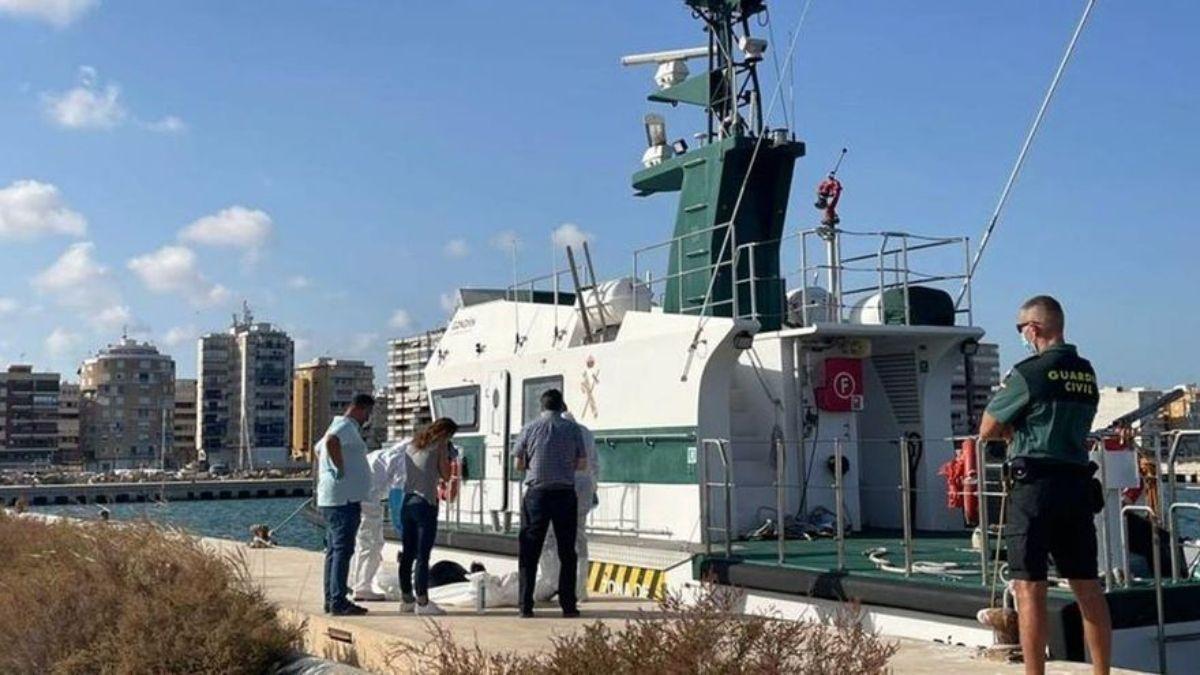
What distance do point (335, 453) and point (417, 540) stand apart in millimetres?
821

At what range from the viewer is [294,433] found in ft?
403

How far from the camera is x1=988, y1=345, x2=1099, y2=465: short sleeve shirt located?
515 cm

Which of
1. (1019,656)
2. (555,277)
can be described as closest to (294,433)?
(555,277)

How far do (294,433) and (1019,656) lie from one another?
121 m

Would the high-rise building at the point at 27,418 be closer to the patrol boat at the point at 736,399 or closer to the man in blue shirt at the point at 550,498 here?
the patrol boat at the point at 736,399

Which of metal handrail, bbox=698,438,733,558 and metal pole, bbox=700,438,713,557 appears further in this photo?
metal pole, bbox=700,438,713,557

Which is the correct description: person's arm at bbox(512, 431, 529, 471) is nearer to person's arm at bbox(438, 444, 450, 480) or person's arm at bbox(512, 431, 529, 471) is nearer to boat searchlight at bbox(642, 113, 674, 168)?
person's arm at bbox(438, 444, 450, 480)

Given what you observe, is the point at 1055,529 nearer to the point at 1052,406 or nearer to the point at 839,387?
the point at 1052,406

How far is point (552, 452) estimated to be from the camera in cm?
791

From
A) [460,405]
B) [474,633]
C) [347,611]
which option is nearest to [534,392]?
[460,405]

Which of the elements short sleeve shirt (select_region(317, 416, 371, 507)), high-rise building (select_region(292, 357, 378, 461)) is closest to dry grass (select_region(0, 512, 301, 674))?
short sleeve shirt (select_region(317, 416, 371, 507))

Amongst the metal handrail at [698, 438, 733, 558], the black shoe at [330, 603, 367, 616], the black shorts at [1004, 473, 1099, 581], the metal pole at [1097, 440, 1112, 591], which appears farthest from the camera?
the metal handrail at [698, 438, 733, 558]

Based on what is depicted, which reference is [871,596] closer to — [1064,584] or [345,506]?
[1064,584]

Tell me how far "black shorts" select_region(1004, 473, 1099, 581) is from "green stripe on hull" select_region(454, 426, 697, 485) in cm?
541
